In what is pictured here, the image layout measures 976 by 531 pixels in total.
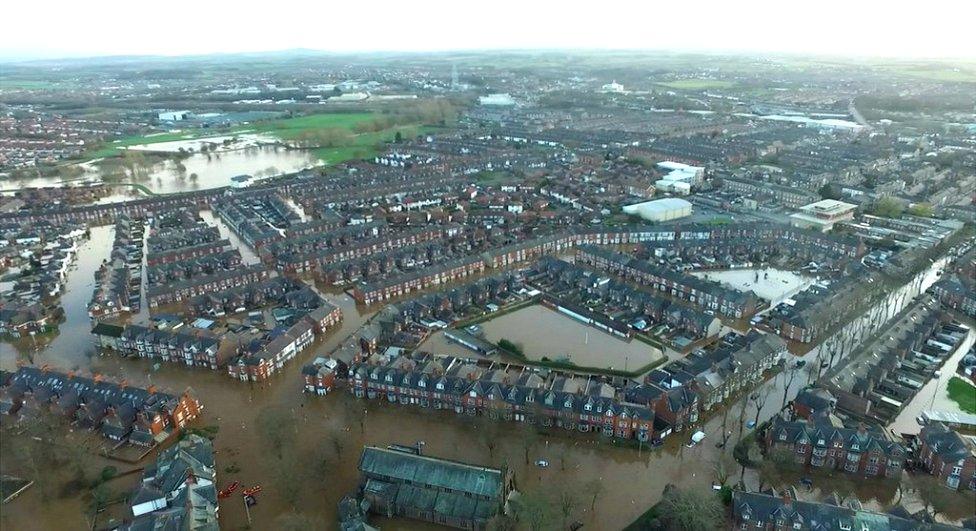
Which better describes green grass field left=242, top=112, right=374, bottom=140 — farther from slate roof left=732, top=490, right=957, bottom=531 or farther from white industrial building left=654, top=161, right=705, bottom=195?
slate roof left=732, top=490, right=957, bottom=531

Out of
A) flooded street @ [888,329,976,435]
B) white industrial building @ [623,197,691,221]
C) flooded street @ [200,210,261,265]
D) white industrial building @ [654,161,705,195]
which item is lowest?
flooded street @ [888,329,976,435]

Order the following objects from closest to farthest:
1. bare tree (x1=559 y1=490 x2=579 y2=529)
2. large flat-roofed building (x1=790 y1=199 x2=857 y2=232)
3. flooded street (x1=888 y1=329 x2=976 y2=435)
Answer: bare tree (x1=559 y1=490 x2=579 y2=529), flooded street (x1=888 y1=329 x2=976 y2=435), large flat-roofed building (x1=790 y1=199 x2=857 y2=232)

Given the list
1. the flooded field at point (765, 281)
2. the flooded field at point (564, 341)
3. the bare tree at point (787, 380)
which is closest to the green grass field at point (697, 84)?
the flooded field at point (765, 281)

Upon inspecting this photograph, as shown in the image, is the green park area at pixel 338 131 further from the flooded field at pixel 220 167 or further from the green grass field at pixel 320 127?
the flooded field at pixel 220 167

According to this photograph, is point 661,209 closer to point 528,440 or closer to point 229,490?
point 528,440

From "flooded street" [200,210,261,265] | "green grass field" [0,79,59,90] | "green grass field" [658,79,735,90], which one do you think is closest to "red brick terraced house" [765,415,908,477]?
"flooded street" [200,210,261,265]

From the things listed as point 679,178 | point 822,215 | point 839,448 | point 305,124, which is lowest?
point 839,448

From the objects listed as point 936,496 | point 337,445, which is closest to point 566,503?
point 337,445

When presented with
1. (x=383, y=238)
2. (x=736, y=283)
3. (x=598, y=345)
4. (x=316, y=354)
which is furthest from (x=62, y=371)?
(x=736, y=283)
